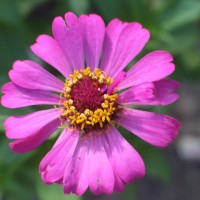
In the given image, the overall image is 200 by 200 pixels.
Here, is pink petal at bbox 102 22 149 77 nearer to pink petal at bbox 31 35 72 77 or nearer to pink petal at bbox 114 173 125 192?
pink petal at bbox 31 35 72 77

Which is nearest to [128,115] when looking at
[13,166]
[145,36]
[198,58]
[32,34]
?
[145,36]

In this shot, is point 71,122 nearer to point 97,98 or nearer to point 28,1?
point 97,98

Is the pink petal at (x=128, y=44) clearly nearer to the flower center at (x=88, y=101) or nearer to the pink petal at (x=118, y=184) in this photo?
the flower center at (x=88, y=101)

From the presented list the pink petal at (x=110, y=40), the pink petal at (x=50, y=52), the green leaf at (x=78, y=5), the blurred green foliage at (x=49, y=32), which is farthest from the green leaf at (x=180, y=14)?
the pink petal at (x=50, y=52)

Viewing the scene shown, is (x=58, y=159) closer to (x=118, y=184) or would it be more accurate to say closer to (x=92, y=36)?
(x=118, y=184)

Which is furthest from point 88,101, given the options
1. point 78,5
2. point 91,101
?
point 78,5

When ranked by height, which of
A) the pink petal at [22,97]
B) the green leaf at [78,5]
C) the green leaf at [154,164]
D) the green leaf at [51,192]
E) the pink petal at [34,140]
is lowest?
the green leaf at [154,164]
